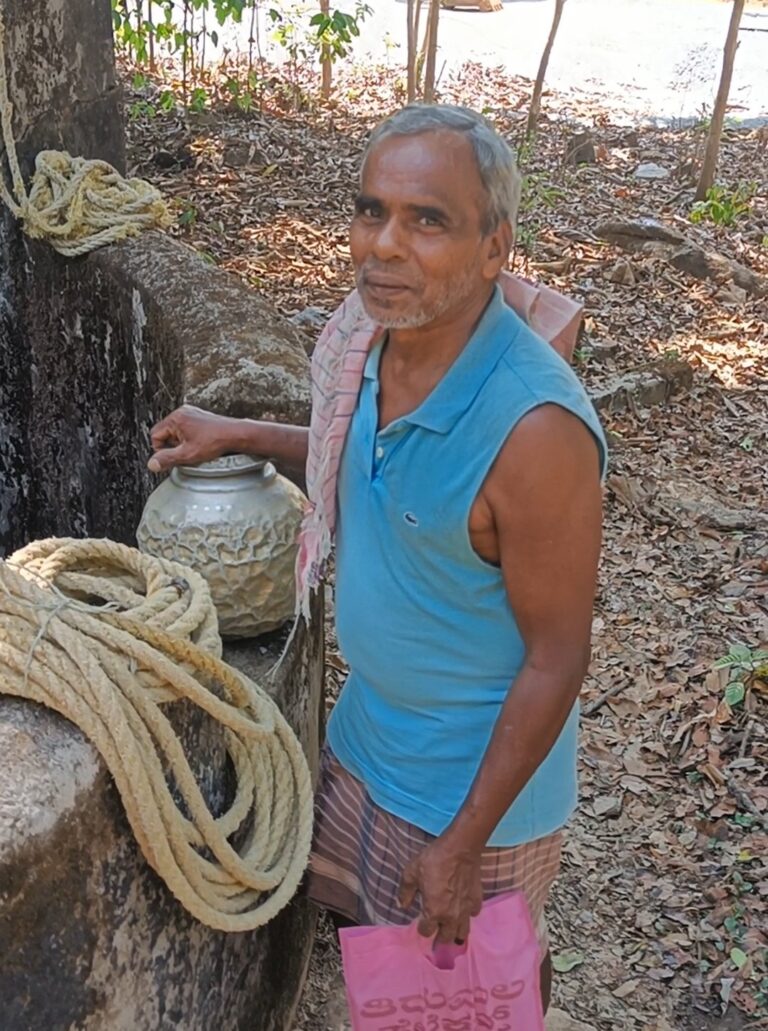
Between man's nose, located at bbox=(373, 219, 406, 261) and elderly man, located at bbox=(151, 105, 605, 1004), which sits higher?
man's nose, located at bbox=(373, 219, 406, 261)

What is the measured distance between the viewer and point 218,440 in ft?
7.36

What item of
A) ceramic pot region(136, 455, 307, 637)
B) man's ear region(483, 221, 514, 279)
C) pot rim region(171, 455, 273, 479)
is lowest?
ceramic pot region(136, 455, 307, 637)

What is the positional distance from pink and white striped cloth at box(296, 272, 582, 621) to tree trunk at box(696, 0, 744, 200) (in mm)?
7531

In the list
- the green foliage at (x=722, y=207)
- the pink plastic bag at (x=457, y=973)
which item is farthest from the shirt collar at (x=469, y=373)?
the green foliage at (x=722, y=207)

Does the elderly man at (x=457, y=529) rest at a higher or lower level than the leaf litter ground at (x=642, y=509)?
higher

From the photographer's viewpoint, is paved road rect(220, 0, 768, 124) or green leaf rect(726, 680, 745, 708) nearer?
green leaf rect(726, 680, 745, 708)

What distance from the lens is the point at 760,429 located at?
20.1ft

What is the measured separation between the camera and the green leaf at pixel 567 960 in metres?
3.04

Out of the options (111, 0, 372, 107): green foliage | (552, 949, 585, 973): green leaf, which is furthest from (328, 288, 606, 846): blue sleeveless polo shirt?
(111, 0, 372, 107): green foliage

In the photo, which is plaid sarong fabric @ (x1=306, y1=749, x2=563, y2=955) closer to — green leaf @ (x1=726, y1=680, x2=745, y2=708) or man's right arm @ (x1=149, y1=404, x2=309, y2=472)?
man's right arm @ (x1=149, y1=404, x2=309, y2=472)

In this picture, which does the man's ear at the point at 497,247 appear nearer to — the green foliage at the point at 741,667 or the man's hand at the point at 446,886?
the man's hand at the point at 446,886

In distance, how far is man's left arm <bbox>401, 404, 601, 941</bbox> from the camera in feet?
5.33

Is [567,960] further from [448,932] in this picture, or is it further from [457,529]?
[457,529]

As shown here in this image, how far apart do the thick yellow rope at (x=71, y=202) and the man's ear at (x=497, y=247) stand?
2.04 metres
